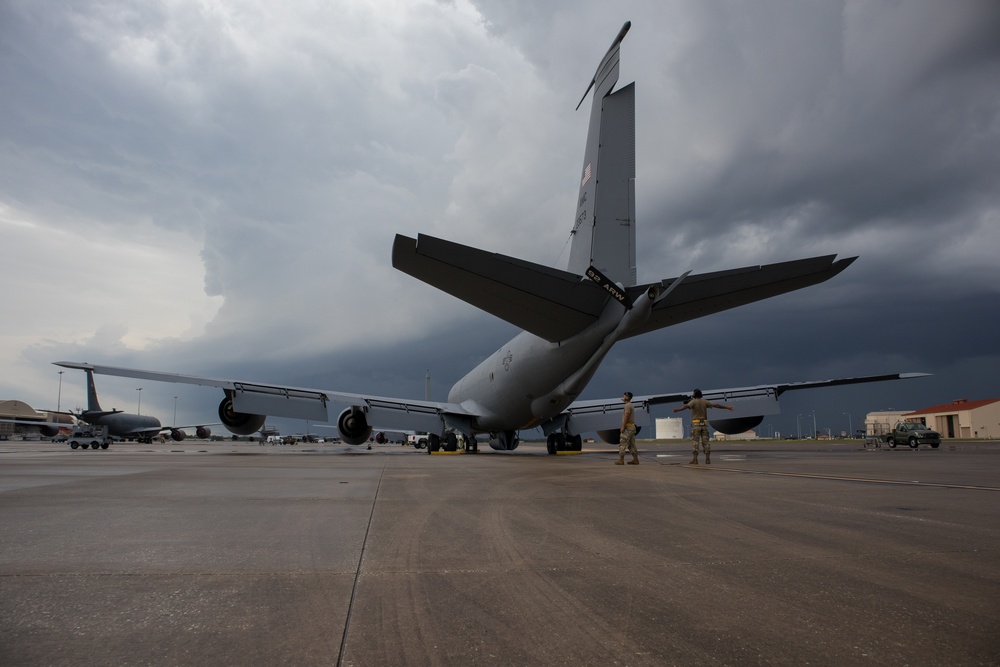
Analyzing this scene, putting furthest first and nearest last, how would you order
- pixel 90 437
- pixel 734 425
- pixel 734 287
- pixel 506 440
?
pixel 90 437 < pixel 506 440 < pixel 734 425 < pixel 734 287

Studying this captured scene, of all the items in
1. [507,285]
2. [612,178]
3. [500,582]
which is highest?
[612,178]

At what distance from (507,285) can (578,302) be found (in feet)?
8.71

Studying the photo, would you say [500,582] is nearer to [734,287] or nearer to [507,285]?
[507,285]

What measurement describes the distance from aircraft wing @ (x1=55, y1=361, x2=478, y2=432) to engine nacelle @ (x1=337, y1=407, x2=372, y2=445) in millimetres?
299

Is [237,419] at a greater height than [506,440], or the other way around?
[237,419]

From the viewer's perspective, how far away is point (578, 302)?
13.9m

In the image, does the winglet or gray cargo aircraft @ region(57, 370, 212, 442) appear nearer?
the winglet

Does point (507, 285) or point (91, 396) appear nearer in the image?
point (507, 285)

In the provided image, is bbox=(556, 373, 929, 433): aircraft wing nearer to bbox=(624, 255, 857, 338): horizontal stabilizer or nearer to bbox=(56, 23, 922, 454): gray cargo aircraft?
bbox=(56, 23, 922, 454): gray cargo aircraft

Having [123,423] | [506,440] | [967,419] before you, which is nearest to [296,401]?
[506,440]

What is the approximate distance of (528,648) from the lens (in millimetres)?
2193

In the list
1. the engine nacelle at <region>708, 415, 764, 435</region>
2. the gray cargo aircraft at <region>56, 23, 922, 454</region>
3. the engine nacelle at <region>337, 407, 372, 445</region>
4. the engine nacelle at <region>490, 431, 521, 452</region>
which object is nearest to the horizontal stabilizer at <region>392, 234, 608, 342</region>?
the gray cargo aircraft at <region>56, 23, 922, 454</region>

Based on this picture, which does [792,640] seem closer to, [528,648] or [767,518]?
[528,648]

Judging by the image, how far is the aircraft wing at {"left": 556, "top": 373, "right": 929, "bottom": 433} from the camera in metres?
23.6
